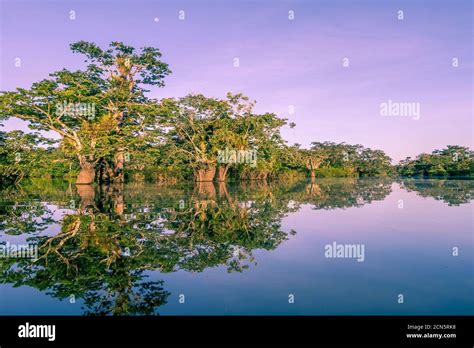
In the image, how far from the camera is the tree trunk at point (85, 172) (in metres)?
28.7

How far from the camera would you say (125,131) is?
28250 millimetres

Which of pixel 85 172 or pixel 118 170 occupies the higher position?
pixel 118 170

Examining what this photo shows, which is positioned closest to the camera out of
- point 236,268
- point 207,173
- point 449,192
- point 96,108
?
point 236,268

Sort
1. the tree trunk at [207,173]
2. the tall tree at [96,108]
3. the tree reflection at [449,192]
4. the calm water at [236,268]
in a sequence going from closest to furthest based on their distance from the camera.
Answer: the calm water at [236,268] < the tree reflection at [449,192] < the tall tree at [96,108] < the tree trunk at [207,173]

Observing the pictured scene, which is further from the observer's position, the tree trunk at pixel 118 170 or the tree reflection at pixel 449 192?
the tree trunk at pixel 118 170

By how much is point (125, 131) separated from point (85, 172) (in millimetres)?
4734

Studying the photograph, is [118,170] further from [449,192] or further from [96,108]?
[449,192]

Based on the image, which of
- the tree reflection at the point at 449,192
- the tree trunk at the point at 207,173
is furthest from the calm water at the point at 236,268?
the tree trunk at the point at 207,173

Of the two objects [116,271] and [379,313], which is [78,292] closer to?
[116,271]

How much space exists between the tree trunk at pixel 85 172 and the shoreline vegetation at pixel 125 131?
52 mm

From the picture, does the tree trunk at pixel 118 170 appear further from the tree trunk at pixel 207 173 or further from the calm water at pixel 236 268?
the calm water at pixel 236 268

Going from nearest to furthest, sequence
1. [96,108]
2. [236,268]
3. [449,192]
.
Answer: [236,268]
[449,192]
[96,108]

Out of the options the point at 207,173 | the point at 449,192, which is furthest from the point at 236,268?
the point at 207,173
